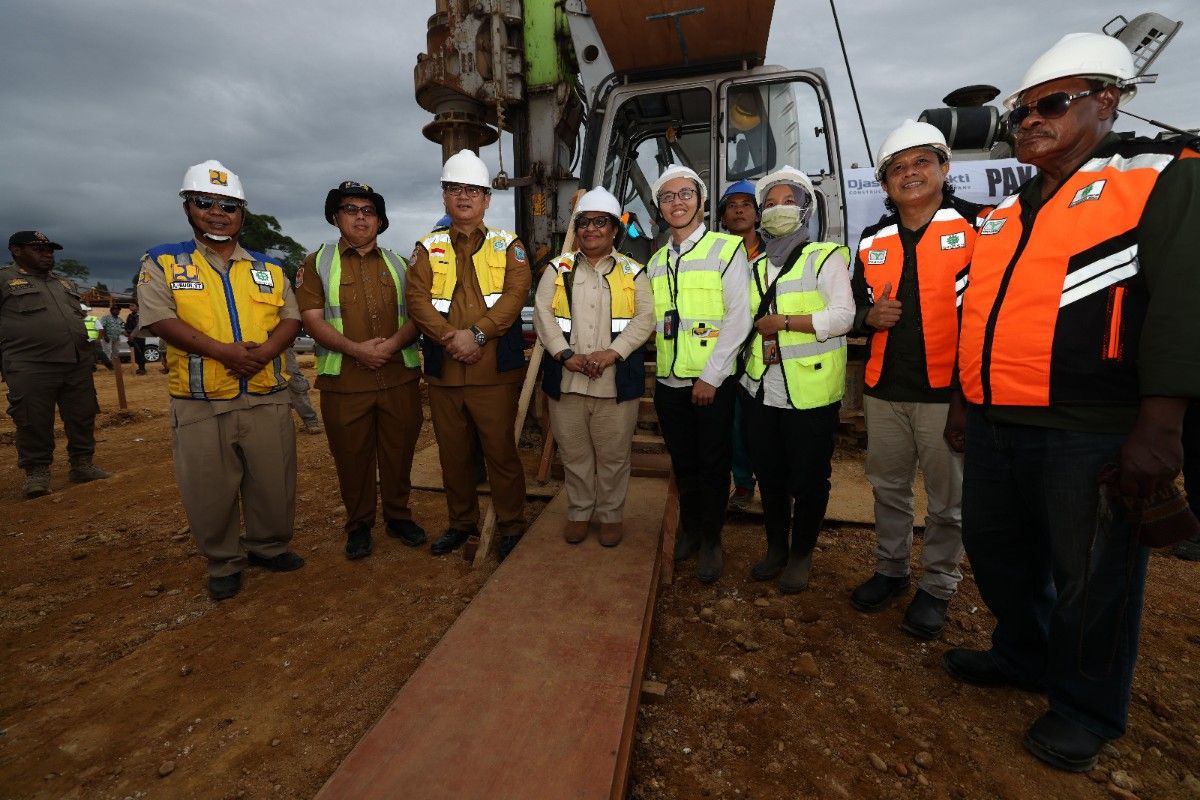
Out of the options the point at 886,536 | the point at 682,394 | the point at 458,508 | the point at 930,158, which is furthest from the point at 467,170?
the point at 886,536

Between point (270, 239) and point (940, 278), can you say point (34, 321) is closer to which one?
point (940, 278)

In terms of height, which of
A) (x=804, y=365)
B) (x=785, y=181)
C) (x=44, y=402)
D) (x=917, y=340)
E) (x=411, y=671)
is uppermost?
(x=785, y=181)

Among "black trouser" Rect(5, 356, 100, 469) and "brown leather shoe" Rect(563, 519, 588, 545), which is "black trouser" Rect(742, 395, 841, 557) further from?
"black trouser" Rect(5, 356, 100, 469)

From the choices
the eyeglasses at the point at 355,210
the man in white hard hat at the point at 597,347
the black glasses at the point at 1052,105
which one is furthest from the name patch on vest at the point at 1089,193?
the eyeglasses at the point at 355,210

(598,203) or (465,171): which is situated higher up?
(465,171)

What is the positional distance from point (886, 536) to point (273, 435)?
3293 mm

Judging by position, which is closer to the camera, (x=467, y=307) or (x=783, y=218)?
(x=783, y=218)

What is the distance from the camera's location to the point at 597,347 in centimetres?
297

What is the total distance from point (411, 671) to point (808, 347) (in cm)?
230

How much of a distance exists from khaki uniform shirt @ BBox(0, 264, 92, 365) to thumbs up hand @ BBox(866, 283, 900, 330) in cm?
643

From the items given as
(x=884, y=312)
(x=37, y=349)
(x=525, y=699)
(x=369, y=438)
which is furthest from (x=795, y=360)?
(x=37, y=349)

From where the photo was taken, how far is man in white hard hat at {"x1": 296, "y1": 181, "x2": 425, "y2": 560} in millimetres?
3250

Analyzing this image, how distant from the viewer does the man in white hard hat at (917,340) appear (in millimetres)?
2387

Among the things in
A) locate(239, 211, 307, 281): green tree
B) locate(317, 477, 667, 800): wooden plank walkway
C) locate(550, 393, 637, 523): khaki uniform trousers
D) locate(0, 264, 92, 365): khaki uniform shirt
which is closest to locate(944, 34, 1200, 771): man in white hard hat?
locate(317, 477, 667, 800): wooden plank walkway
